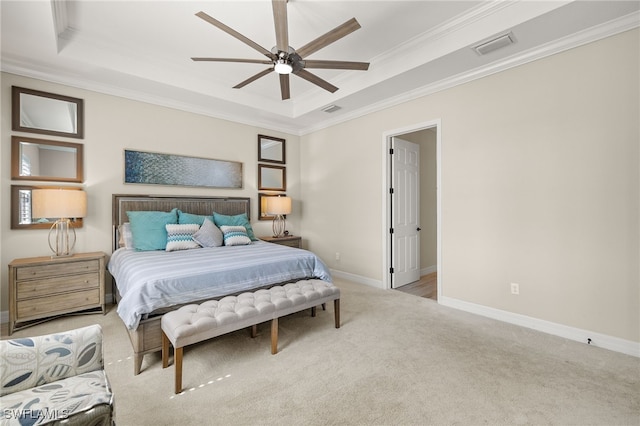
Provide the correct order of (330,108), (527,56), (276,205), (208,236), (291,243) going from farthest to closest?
(291,243) → (276,205) → (330,108) → (208,236) → (527,56)

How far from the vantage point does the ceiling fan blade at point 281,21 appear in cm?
199

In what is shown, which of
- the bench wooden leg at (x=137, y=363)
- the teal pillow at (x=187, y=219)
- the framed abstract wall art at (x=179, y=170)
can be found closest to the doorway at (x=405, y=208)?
the framed abstract wall art at (x=179, y=170)

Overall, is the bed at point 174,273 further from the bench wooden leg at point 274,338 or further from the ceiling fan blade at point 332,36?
the ceiling fan blade at point 332,36

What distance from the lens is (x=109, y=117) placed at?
3.74m

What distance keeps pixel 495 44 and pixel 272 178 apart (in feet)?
12.7

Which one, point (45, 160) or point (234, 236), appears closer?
point (45, 160)

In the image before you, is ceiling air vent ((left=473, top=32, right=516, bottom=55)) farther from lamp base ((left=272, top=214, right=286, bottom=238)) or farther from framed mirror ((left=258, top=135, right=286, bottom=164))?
lamp base ((left=272, top=214, right=286, bottom=238))

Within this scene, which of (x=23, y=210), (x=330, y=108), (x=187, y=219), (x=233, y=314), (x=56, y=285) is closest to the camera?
(x=233, y=314)

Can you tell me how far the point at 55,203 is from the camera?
3006 mm

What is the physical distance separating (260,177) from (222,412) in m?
4.00

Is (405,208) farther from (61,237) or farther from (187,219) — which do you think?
(61,237)

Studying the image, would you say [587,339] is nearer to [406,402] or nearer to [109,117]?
[406,402]

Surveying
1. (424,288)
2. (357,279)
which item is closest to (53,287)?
(357,279)

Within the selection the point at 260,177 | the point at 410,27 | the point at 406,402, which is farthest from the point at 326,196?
the point at 406,402
